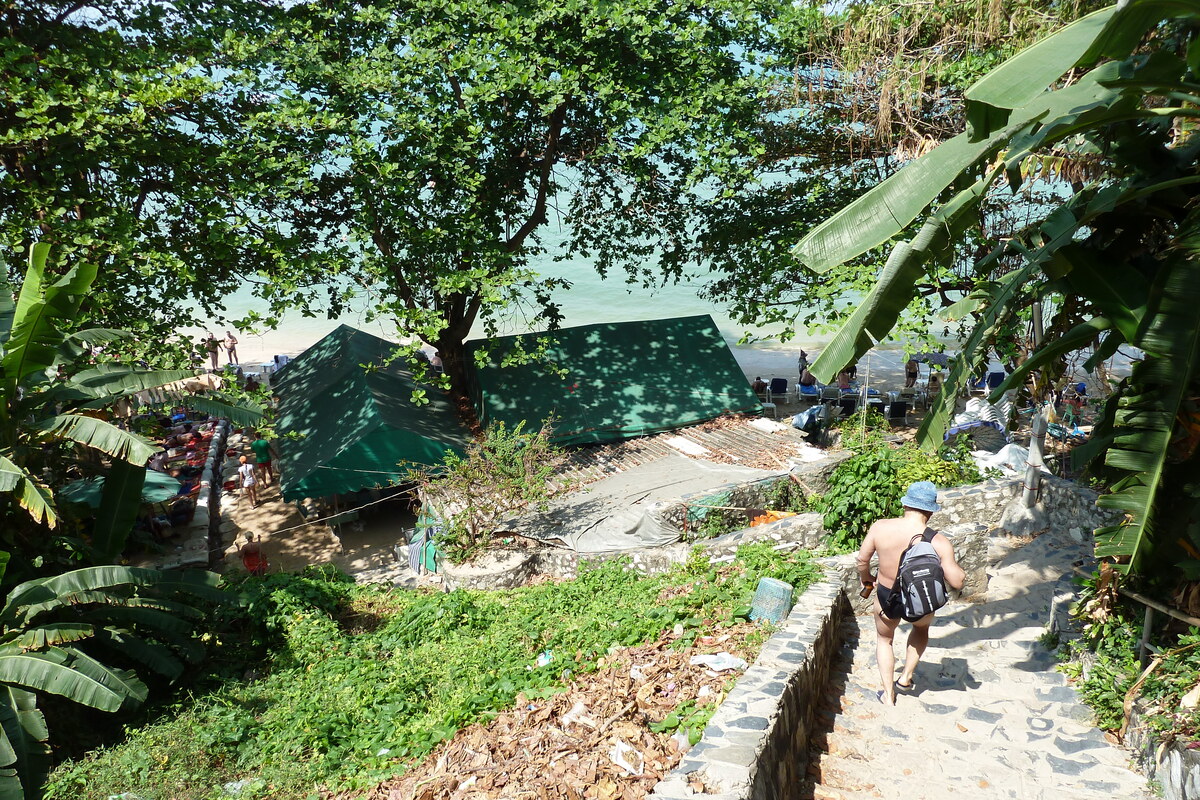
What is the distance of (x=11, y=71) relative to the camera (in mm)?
9742

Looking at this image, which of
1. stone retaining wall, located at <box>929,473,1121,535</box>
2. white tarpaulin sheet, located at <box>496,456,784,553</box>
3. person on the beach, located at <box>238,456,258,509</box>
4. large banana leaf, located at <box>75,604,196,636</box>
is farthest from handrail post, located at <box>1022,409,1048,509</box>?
person on the beach, located at <box>238,456,258,509</box>

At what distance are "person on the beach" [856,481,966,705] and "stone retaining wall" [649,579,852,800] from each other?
432 mm

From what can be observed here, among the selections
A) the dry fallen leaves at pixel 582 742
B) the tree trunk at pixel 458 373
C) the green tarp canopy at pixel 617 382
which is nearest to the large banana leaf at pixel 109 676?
the dry fallen leaves at pixel 582 742

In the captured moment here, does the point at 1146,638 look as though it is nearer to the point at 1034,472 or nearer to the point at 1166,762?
the point at 1166,762

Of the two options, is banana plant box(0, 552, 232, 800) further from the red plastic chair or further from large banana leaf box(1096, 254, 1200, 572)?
large banana leaf box(1096, 254, 1200, 572)

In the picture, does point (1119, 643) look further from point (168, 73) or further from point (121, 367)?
point (168, 73)

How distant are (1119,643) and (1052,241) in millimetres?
2678

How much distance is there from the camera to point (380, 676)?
21.9ft

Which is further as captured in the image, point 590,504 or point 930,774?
point 590,504

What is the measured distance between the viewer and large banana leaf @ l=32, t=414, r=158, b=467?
6516 millimetres

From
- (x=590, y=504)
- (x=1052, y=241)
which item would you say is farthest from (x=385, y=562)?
(x=1052, y=241)

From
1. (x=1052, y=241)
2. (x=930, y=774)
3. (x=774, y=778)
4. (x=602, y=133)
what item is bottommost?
(x=930, y=774)

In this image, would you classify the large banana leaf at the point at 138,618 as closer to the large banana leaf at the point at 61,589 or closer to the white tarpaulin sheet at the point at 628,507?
the large banana leaf at the point at 61,589

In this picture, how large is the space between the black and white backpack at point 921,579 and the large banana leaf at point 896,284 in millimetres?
1276
